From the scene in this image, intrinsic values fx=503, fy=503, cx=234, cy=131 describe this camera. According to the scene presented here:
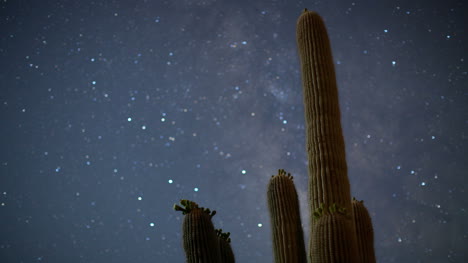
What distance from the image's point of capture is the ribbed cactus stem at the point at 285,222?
5922 mm

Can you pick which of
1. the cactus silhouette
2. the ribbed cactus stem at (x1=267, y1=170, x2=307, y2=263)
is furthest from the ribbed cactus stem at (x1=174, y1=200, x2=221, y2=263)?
the ribbed cactus stem at (x1=267, y1=170, x2=307, y2=263)

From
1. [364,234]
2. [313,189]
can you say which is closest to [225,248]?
[313,189]

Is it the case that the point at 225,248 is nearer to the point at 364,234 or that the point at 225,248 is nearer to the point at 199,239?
the point at 199,239

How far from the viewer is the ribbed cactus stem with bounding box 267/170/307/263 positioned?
5922mm

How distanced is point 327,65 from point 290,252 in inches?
92.3

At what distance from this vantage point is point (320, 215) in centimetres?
504

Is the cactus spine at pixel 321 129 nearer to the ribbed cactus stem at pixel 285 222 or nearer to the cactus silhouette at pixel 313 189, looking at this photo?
the cactus silhouette at pixel 313 189

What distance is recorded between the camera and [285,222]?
5.95 metres

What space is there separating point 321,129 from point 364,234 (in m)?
1.39

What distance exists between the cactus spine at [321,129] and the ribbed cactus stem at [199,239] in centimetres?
102

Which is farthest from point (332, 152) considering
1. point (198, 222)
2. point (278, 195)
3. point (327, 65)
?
point (198, 222)

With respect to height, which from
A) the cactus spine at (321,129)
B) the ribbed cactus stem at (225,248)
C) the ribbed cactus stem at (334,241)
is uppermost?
the cactus spine at (321,129)

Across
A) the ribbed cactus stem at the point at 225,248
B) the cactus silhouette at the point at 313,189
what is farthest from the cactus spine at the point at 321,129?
the ribbed cactus stem at the point at 225,248

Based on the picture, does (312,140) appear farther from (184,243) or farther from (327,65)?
(184,243)
